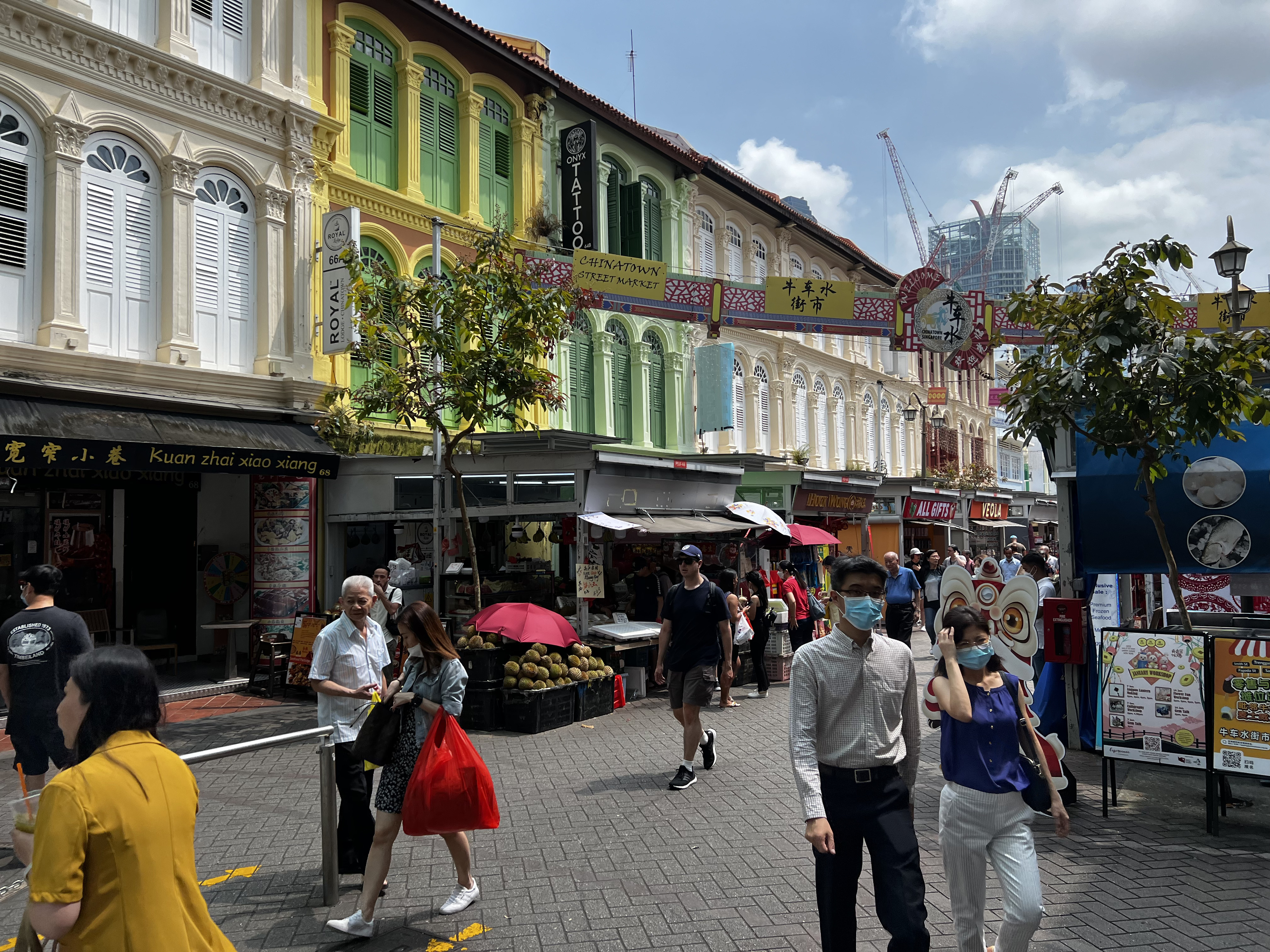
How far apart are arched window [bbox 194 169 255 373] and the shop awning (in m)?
1.18

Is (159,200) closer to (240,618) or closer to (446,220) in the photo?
(446,220)

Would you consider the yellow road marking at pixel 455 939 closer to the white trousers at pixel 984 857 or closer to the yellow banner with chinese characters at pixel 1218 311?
the white trousers at pixel 984 857

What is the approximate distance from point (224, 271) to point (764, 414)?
661 inches

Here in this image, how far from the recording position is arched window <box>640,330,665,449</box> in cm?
2247

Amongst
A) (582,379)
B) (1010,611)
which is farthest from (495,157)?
(1010,611)

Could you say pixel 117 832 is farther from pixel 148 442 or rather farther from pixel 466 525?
pixel 148 442

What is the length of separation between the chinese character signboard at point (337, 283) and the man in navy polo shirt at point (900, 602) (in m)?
8.61

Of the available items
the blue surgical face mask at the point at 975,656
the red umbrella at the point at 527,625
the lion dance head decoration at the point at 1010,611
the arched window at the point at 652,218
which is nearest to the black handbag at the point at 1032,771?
the blue surgical face mask at the point at 975,656

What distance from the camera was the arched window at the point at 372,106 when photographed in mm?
15727

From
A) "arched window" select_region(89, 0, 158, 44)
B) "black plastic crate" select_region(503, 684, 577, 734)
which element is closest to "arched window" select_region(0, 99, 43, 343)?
"arched window" select_region(89, 0, 158, 44)

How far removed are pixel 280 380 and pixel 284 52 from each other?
17.3 ft

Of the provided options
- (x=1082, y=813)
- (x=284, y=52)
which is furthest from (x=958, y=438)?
(x=1082, y=813)

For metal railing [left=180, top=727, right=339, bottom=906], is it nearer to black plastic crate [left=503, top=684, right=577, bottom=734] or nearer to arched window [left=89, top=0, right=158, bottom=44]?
black plastic crate [left=503, top=684, right=577, bottom=734]

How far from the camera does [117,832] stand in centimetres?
234
